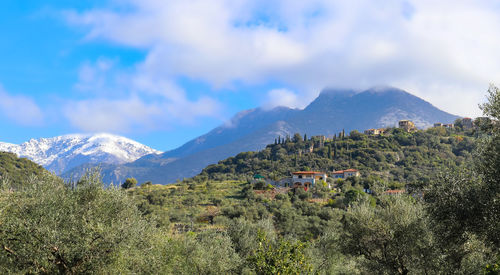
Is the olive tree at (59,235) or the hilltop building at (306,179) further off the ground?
the hilltop building at (306,179)

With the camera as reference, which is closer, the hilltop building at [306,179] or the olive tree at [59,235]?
the olive tree at [59,235]

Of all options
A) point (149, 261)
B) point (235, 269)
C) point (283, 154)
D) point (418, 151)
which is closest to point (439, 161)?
point (418, 151)

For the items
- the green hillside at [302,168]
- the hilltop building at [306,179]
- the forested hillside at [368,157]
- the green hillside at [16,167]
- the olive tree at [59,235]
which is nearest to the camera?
the olive tree at [59,235]

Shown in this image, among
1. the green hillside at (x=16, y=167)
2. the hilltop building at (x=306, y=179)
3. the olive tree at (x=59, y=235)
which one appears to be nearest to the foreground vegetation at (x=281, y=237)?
the olive tree at (x=59, y=235)

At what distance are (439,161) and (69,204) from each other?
124984 mm

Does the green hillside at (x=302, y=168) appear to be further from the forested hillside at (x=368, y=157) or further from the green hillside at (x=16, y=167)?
the green hillside at (x=16, y=167)

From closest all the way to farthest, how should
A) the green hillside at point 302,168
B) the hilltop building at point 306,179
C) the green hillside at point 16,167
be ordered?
1. the green hillside at point 302,168
2. the green hillside at point 16,167
3. the hilltop building at point 306,179

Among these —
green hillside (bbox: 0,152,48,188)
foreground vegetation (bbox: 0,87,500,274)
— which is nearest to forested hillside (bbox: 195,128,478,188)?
green hillside (bbox: 0,152,48,188)

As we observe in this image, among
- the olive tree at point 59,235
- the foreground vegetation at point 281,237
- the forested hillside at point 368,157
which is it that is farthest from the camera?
the forested hillside at point 368,157

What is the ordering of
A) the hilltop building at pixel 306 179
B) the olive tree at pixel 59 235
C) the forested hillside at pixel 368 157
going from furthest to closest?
the forested hillside at pixel 368 157 < the hilltop building at pixel 306 179 < the olive tree at pixel 59 235

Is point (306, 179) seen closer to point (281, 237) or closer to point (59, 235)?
point (281, 237)

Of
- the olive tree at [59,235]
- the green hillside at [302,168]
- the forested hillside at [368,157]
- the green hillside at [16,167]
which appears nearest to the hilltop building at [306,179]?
the green hillside at [302,168]

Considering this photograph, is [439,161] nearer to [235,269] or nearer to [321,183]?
[321,183]

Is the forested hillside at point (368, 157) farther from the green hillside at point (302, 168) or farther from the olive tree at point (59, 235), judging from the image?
the olive tree at point (59, 235)
